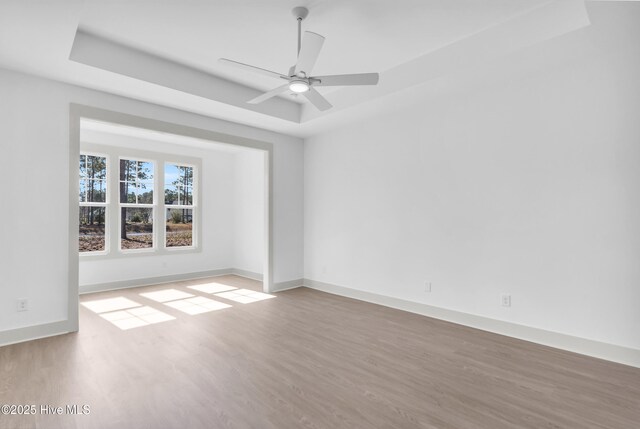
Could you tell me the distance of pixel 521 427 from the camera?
6.48ft

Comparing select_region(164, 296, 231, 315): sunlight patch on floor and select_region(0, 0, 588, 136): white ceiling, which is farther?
select_region(164, 296, 231, 315): sunlight patch on floor

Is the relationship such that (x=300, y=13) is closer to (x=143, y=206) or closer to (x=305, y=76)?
(x=305, y=76)

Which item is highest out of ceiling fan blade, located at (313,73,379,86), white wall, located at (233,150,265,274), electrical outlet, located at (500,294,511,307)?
ceiling fan blade, located at (313,73,379,86)

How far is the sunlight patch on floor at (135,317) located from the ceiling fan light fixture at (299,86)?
10.1ft

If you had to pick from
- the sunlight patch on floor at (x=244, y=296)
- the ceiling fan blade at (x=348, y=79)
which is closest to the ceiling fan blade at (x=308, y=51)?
the ceiling fan blade at (x=348, y=79)

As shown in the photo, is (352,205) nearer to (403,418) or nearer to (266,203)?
(266,203)

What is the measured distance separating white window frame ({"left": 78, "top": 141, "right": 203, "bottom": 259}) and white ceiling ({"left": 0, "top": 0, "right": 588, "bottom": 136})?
2.34m

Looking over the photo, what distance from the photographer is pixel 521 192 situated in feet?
11.4

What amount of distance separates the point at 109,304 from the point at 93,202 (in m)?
1.97

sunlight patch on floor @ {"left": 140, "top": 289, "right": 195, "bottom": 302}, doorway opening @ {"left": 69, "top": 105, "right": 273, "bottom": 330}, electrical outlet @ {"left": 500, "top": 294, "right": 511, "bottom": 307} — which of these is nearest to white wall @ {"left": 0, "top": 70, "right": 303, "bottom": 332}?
doorway opening @ {"left": 69, "top": 105, "right": 273, "bottom": 330}

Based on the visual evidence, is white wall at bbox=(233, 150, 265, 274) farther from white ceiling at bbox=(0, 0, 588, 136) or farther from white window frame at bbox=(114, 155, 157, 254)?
white ceiling at bbox=(0, 0, 588, 136)

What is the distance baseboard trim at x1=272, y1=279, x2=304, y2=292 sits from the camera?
555 centimetres

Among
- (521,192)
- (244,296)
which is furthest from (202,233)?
(521,192)

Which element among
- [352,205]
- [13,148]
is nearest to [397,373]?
[352,205]
